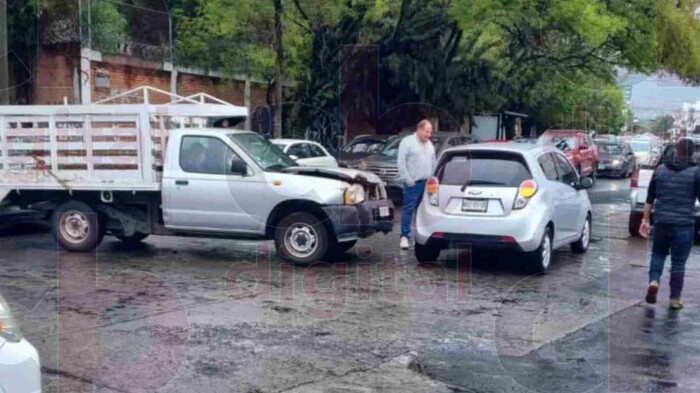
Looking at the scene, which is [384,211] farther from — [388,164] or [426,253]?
[388,164]

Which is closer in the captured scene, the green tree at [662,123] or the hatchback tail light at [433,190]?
the hatchback tail light at [433,190]

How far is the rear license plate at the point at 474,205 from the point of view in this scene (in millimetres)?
10500

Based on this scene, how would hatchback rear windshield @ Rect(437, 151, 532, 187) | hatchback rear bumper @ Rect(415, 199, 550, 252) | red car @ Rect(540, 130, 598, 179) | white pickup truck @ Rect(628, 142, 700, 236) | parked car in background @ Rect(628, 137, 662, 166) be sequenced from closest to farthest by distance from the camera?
hatchback rear bumper @ Rect(415, 199, 550, 252), hatchback rear windshield @ Rect(437, 151, 532, 187), white pickup truck @ Rect(628, 142, 700, 236), red car @ Rect(540, 130, 598, 179), parked car in background @ Rect(628, 137, 662, 166)

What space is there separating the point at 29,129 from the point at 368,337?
6.44 metres

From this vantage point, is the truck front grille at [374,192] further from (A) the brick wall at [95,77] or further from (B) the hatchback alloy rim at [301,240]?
(A) the brick wall at [95,77]

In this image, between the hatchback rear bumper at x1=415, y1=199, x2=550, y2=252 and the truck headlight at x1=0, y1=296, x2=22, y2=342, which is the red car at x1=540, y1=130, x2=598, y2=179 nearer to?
the hatchback rear bumper at x1=415, y1=199, x2=550, y2=252

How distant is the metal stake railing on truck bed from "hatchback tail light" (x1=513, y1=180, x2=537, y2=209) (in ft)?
15.1

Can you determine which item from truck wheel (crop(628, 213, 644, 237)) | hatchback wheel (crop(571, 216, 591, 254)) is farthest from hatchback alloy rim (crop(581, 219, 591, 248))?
truck wheel (crop(628, 213, 644, 237))

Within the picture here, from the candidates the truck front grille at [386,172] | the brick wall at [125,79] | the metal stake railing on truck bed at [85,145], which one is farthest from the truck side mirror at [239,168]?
the brick wall at [125,79]

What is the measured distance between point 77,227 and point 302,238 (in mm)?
3254

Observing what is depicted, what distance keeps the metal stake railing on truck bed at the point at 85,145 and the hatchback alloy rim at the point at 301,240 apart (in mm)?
1914

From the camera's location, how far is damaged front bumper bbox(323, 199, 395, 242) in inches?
428

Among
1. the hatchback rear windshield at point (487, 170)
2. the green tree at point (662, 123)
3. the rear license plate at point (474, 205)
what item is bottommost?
the rear license plate at point (474, 205)

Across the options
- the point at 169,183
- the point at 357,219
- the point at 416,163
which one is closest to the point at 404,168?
the point at 416,163
